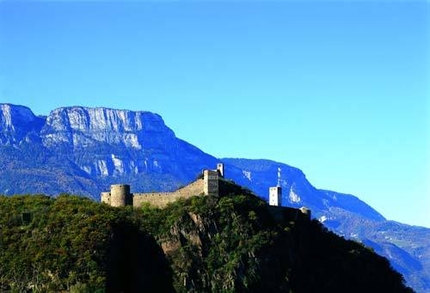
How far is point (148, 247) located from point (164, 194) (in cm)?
599

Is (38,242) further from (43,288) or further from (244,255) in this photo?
(244,255)

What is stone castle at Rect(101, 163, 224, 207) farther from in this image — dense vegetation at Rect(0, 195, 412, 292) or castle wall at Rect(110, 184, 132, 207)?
dense vegetation at Rect(0, 195, 412, 292)

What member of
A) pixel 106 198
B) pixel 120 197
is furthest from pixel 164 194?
pixel 106 198

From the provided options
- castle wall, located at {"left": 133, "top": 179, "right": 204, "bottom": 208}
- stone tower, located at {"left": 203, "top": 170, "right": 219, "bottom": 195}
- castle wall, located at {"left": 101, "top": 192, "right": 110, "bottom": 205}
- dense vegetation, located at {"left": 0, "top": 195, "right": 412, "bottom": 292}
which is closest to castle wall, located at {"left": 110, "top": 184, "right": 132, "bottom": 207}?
castle wall, located at {"left": 133, "top": 179, "right": 204, "bottom": 208}

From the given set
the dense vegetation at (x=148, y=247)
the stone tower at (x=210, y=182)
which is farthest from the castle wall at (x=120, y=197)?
the stone tower at (x=210, y=182)

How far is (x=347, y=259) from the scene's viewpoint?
121750mm

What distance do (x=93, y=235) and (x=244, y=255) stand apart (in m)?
14.0

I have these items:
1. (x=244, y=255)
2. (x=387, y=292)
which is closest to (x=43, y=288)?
(x=244, y=255)

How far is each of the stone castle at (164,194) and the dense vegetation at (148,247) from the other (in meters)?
0.96

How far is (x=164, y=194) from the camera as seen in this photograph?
107 meters

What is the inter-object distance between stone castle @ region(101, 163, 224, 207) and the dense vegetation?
37.8 inches

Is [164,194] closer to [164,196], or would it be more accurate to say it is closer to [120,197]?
[164,196]

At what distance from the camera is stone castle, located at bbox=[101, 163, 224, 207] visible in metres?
104

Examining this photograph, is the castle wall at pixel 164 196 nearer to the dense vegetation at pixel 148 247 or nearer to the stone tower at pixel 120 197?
the stone tower at pixel 120 197
